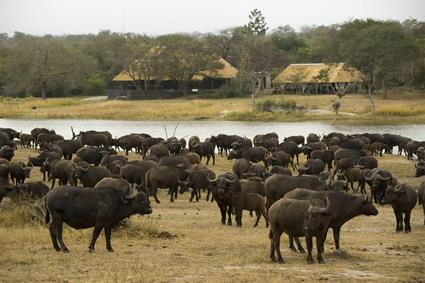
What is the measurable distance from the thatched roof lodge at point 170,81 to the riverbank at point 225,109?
4.08m

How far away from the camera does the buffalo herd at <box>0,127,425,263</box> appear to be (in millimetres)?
13172

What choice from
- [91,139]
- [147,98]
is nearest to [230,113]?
[147,98]

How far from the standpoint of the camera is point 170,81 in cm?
8819

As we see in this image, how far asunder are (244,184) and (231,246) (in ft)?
17.2

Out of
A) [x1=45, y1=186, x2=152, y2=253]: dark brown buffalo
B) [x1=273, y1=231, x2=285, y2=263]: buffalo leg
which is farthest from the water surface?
[x1=273, y1=231, x2=285, y2=263]: buffalo leg

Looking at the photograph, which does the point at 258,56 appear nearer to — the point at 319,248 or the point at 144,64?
the point at 144,64

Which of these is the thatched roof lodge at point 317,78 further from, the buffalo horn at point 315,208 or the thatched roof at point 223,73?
the buffalo horn at point 315,208

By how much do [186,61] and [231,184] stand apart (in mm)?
66839

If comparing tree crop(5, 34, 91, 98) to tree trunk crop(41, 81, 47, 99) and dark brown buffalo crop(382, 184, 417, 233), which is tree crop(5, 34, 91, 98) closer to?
tree trunk crop(41, 81, 47, 99)

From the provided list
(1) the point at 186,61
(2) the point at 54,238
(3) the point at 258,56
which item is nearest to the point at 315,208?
(2) the point at 54,238

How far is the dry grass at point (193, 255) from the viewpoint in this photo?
11.7 m

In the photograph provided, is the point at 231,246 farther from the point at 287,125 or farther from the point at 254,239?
the point at 287,125

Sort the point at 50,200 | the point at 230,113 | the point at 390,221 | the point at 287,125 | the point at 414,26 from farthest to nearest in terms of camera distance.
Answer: the point at 414,26 < the point at 230,113 < the point at 287,125 < the point at 390,221 < the point at 50,200

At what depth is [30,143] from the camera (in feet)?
134
